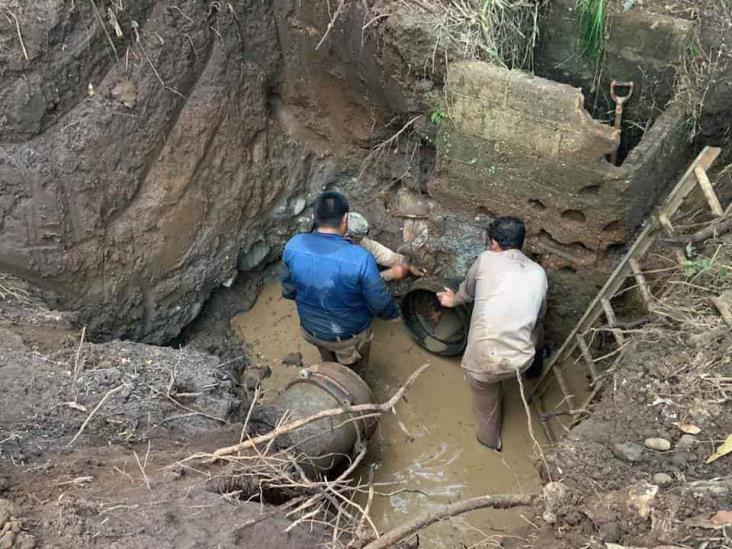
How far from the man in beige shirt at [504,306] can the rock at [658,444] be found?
114 centimetres

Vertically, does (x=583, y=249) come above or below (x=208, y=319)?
above

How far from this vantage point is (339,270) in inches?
148

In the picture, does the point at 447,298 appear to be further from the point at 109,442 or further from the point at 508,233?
the point at 109,442

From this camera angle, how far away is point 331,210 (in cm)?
367

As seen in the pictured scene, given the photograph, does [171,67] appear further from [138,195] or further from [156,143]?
[138,195]

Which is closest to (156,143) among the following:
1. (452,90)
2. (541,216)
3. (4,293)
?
(4,293)

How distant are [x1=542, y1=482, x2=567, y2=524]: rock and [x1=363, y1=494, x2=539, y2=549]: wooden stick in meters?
0.04

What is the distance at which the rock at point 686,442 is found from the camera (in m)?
2.51

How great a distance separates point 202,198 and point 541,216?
249 centimetres

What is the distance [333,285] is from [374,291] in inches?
10.0

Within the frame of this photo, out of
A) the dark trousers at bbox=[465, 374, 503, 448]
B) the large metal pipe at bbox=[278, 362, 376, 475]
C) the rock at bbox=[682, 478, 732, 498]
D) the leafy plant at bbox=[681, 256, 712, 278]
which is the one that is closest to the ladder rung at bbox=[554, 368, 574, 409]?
the dark trousers at bbox=[465, 374, 503, 448]

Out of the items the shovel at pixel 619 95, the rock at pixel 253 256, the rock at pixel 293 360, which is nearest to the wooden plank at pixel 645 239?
the shovel at pixel 619 95

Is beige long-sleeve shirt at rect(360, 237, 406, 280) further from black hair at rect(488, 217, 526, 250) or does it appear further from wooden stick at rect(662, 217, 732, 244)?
wooden stick at rect(662, 217, 732, 244)

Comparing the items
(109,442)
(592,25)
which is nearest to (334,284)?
(109,442)
